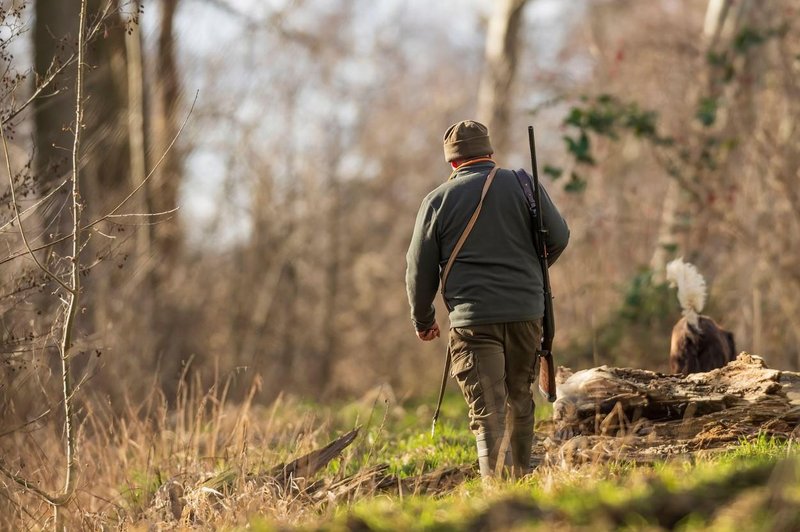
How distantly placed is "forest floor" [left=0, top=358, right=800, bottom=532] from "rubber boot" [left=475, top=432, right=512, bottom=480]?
0.59ft

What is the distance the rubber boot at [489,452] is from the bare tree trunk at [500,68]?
11.3 metres

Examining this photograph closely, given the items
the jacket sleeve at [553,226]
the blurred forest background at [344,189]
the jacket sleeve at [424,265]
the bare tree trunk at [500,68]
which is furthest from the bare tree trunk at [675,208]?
the jacket sleeve at [424,265]

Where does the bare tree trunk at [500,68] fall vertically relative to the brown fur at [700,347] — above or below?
above

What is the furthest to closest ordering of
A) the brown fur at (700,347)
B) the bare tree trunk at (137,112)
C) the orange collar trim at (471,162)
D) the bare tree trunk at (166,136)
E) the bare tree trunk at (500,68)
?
the bare tree trunk at (500,68) < the bare tree trunk at (137,112) < the bare tree trunk at (166,136) < the brown fur at (700,347) < the orange collar trim at (471,162)

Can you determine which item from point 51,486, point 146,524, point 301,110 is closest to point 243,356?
point 301,110

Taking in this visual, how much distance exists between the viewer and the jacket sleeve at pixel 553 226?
6090 millimetres

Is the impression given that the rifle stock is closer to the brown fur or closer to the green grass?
the green grass

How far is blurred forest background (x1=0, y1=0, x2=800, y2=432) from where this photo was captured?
11.1 m

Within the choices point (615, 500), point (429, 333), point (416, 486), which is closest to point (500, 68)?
point (429, 333)

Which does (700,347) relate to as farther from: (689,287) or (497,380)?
(497,380)

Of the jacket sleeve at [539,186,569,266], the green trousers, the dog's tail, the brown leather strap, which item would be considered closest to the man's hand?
the green trousers

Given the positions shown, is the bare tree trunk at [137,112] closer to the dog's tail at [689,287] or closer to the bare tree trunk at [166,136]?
the bare tree trunk at [166,136]

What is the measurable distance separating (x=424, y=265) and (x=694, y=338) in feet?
8.17

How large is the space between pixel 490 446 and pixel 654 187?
13132 mm
